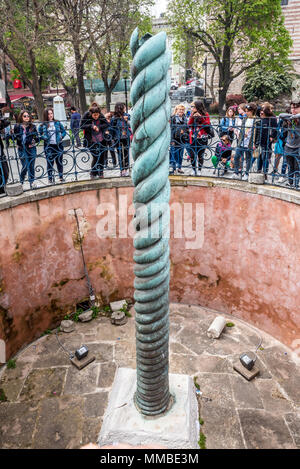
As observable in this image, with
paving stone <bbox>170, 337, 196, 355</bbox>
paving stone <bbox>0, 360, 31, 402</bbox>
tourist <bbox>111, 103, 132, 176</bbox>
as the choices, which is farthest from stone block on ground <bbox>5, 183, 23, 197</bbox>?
paving stone <bbox>170, 337, 196, 355</bbox>

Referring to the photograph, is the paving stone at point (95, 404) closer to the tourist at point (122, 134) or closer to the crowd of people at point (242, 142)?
the tourist at point (122, 134)

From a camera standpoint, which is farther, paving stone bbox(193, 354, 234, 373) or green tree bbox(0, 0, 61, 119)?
green tree bbox(0, 0, 61, 119)

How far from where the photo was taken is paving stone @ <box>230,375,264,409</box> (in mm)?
5191

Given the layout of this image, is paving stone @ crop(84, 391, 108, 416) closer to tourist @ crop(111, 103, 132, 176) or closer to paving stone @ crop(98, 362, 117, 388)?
paving stone @ crop(98, 362, 117, 388)

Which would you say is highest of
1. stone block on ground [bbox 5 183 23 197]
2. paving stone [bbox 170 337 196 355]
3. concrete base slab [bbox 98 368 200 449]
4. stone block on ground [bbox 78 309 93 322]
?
stone block on ground [bbox 5 183 23 197]

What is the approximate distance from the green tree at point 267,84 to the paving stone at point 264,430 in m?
23.9

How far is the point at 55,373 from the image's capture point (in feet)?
19.1

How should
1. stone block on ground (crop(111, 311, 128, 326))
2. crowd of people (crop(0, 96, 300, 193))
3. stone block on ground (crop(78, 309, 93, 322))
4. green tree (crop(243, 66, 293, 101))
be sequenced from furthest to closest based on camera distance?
1. green tree (crop(243, 66, 293, 101))
2. stone block on ground (crop(78, 309, 93, 322))
3. stone block on ground (crop(111, 311, 128, 326))
4. crowd of people (crop(0, 96, 300, 193))

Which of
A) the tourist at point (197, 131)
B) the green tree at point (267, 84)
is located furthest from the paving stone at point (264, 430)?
the green tree at point (267, 84)

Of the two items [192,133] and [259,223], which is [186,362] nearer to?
[259,223]

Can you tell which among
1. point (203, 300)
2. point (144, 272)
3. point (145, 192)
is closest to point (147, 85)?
point (145, 192)

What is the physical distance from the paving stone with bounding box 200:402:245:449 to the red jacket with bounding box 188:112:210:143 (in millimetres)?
4562

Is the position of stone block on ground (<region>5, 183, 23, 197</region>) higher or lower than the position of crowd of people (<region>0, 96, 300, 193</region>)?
lower

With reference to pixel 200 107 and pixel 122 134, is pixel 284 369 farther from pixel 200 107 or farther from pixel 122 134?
pixel 122 134
